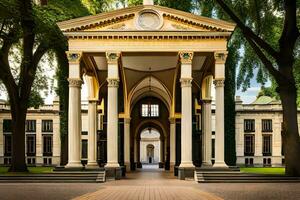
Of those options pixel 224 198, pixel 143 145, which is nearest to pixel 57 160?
pixel 143 145

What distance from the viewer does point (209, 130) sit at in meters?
35.6

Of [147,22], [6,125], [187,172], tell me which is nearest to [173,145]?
[187,172]

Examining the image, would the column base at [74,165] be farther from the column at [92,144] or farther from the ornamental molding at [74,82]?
the column at [92,144]

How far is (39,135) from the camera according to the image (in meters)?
69.6

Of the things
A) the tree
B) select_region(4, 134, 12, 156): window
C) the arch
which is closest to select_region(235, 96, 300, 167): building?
the arch

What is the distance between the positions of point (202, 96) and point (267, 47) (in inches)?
529

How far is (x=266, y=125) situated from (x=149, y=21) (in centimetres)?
4502

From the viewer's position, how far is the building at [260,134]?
68.9 m

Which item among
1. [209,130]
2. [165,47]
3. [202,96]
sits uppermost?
[165,47]

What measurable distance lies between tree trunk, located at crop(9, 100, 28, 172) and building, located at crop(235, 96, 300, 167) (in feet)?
143

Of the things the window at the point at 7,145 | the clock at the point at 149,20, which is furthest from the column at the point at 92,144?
the window at the point at 7,145

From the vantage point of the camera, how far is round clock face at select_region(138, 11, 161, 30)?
28.8 metres

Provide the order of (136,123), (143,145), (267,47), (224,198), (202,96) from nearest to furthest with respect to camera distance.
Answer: (224,198)
(267,47)
(202,96)
(136,123)
(143,145)

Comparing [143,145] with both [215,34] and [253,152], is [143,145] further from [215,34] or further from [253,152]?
[215,34]
